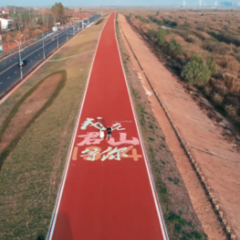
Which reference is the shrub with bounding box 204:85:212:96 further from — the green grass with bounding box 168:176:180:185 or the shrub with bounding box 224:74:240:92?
the green grass with bounding box 168:176:180:185

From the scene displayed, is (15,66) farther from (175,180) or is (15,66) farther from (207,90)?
(175,180)

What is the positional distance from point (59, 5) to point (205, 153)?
341ft

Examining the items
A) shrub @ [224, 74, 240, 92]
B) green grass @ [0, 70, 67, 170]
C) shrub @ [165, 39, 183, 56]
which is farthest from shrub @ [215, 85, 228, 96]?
shrub @ [165, 39, 183, 56]

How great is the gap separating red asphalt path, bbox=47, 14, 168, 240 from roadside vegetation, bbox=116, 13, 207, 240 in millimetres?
435

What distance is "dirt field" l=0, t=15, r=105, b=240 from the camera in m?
12.1

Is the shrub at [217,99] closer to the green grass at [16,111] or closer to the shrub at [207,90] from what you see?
the shrub at [207,90]

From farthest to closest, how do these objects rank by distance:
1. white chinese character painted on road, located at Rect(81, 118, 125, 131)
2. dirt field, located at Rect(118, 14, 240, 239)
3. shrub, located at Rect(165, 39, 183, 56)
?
1. shrub, located at Rect(165, 39, 183, 56)
2. white chinese character painted on road, located at Rect(81, 118, 125, 131)
3. dirt field, located at Rect(118, 14, 240, 239)

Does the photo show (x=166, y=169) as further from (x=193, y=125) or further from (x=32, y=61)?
(x=32, y=61)

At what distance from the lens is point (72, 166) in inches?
605

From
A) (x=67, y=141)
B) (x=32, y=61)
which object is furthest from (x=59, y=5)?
(x=67, y=141)

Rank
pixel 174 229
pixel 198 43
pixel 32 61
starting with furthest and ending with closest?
pixel 198 43, pixel 32 61, pixel 174 229

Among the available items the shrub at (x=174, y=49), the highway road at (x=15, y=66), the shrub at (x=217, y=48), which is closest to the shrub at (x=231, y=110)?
the highway road at (x=15, y=66)

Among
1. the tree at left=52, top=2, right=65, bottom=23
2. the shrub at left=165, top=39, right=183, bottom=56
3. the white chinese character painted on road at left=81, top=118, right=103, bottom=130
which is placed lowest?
the white chinese character painted on road at left=81, top=118, right=103, bottom=130

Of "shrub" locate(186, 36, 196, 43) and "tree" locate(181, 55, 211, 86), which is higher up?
"shrub" locate(186, 36, 196, 43)
